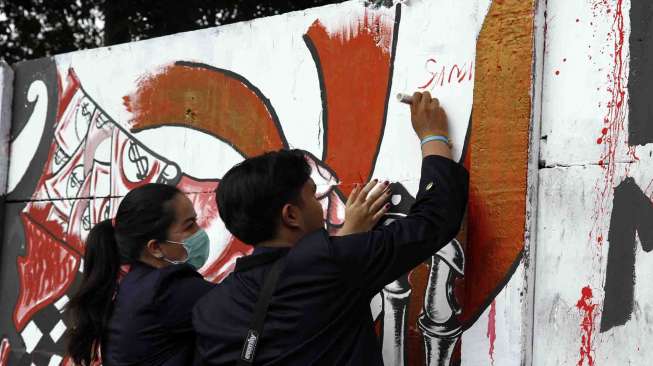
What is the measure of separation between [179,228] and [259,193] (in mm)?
834

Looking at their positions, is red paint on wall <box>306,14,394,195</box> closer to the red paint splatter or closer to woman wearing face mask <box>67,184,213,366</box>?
woman wearing face mask <box>67,184,213,366</box>

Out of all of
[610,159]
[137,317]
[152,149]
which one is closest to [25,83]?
[152,149]

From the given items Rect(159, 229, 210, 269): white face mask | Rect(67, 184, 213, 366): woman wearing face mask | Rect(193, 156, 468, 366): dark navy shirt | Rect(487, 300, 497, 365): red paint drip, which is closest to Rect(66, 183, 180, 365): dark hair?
Rect(67, 184, 213, 366): woman wearing face mask

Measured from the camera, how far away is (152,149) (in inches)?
179

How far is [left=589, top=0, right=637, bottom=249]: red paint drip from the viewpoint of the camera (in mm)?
2873

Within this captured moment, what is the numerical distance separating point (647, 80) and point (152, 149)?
2741 mm

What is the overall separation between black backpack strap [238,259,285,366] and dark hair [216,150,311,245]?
184 millimetres

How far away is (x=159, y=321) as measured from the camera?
311 cm

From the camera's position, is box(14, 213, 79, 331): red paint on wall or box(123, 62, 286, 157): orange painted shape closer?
box(123, 62, 286, 157): orange painted shape

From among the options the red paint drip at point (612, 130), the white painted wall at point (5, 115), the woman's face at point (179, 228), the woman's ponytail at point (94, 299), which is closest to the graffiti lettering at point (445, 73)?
the red paint drip at point (612, 130)

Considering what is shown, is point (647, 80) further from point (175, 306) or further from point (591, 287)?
point (175, 306)

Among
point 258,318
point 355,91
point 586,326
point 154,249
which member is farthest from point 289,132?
point 586,326

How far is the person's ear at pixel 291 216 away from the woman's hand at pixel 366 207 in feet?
1.28

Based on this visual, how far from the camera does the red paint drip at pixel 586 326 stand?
286cm
